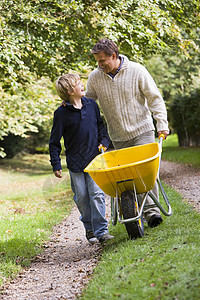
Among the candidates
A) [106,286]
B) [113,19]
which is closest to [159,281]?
[106,286]

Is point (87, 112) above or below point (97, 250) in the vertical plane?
above

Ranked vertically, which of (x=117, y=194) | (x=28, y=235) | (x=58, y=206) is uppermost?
(x=117, y=194)

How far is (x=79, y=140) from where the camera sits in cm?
439

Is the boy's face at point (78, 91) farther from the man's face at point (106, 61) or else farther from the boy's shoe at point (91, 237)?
the boy's shoe at point (91, 237)

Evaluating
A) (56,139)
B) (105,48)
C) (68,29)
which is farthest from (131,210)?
(68,29)

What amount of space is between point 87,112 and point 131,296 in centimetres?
219

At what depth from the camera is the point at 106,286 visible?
312 centimetres

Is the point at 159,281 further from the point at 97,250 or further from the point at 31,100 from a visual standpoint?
the point at 31,100

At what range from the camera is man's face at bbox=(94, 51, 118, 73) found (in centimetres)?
430

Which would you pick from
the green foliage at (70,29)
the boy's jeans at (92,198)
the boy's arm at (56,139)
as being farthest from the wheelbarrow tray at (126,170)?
the green foliage at (70,29)

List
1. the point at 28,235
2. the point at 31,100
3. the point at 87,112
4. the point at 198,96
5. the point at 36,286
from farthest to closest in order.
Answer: the point at 198,96, the point at 31,100, the point at 28,235, the point at 87,112, the point at 36,286

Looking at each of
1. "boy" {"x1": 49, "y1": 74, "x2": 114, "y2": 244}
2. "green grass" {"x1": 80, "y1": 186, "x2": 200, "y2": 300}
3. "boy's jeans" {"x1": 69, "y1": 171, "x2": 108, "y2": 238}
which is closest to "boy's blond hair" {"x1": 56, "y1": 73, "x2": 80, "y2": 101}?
"boy" {"x1": 49, "y1": 74, "x2": 114, "y2": 244}

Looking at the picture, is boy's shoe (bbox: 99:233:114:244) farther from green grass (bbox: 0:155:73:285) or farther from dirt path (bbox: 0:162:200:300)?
green grass (bbox: 0:155:73:285)

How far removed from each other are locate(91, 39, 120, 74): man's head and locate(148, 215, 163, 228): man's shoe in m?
1.75
